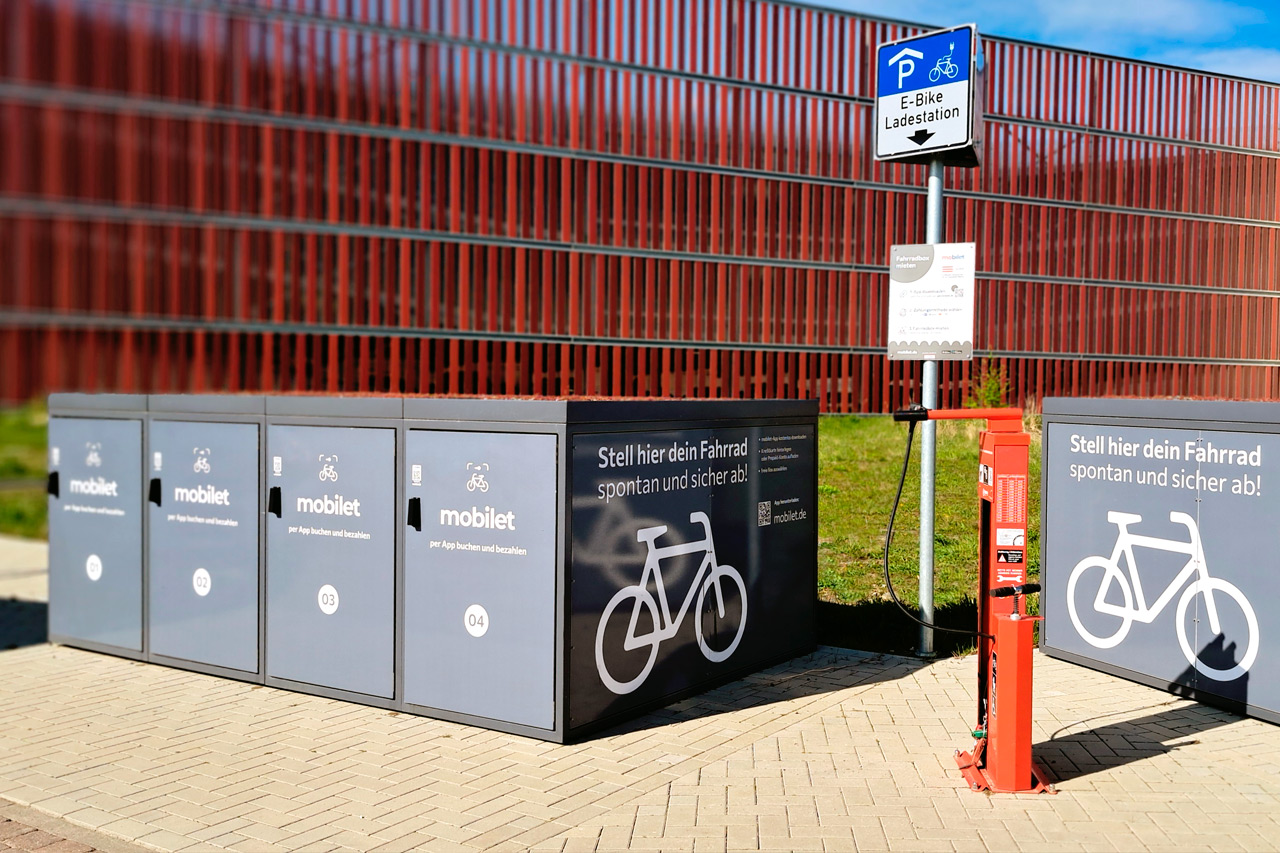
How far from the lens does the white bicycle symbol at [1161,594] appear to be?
244 inches

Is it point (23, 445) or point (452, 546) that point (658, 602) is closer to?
point (452, 546)

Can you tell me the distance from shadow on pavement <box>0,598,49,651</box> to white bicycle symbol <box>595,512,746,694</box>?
16.6 ft

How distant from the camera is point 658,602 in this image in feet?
20.6

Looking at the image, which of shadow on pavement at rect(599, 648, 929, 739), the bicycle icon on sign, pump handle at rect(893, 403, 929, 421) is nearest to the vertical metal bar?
shadow on pavement at rect(599, 648, 929, 739)

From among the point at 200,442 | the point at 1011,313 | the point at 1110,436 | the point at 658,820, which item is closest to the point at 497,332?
the point at 1011,313

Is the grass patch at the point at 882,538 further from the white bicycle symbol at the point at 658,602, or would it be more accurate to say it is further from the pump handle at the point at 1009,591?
the pump handle at the point at 1009,591

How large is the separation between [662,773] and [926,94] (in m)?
4.94

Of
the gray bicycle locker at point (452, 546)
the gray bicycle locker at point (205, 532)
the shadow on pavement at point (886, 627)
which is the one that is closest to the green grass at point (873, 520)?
the shadow on pavement at point (886, 627)

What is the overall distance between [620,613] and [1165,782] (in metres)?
2.65

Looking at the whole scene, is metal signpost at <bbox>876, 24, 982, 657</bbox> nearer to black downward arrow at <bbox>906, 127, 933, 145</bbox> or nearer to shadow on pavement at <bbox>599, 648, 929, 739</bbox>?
black downward arrow at <bbox>906, 127, 933, 145</bbox>

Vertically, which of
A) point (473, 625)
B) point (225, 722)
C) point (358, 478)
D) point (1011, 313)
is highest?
point (1011, 313)

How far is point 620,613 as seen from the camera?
600 cm

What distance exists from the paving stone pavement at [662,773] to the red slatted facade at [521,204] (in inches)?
536

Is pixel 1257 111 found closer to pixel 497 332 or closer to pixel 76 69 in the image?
pixel 497 332
